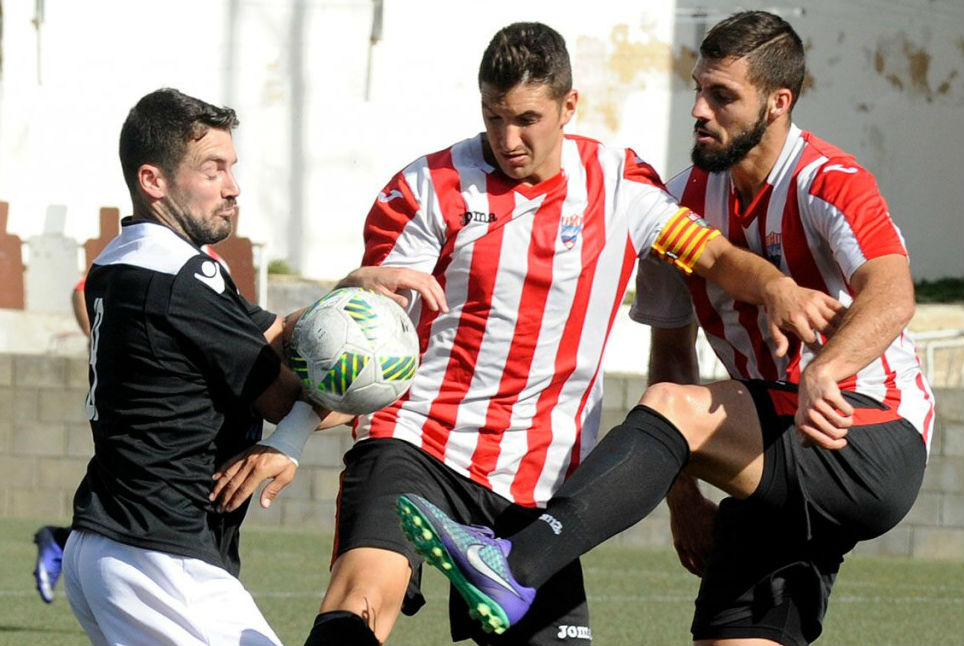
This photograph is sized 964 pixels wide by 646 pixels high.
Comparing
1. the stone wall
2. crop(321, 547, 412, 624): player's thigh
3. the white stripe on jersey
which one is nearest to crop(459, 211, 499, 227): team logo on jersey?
the white stripe on jersey

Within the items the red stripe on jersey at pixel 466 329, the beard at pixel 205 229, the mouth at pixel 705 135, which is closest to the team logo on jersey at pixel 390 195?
the red stripe on jersey at pixel 466 329

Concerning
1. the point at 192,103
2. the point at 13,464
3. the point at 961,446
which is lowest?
the point at 13,464

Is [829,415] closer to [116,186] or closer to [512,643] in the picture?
[512,643]

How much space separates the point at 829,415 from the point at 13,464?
765 cm

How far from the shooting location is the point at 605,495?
13.2 feet

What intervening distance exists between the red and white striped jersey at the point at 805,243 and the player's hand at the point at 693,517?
0.41 m

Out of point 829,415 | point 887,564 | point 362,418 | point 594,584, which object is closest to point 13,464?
point 594,584

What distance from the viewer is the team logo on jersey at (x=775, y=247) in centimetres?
457

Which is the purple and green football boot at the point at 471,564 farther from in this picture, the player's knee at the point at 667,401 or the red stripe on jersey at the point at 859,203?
the red stripe on jersey at the point at 859,203

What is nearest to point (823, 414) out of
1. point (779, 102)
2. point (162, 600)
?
point (779, 102)

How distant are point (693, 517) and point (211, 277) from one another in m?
1.85

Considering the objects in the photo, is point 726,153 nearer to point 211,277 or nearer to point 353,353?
point 353,353

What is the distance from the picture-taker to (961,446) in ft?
31.9

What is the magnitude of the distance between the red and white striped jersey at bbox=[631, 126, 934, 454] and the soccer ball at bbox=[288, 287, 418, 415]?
1.12 metres
